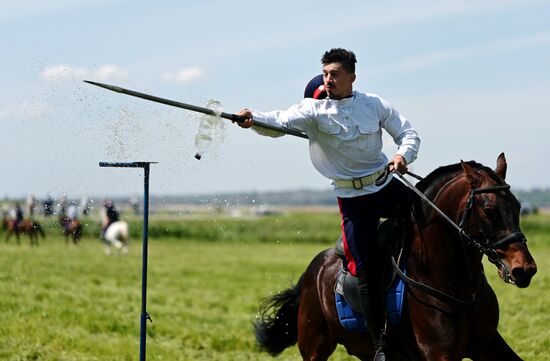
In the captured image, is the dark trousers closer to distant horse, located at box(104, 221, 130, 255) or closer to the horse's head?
the horse's head

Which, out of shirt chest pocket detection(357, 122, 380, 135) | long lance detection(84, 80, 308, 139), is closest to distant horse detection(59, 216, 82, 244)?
long lance detection(84, 80, 308, 139)

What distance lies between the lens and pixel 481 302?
6.39 m

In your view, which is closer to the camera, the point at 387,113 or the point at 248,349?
the point at 387,113

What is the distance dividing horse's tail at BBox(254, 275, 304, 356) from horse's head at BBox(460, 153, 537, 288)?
8.58 ft

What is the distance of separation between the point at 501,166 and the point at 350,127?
1076 mm

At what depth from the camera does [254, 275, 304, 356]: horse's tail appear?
8477 millimetres

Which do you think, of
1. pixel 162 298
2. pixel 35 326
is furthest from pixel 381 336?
pixel 162 298

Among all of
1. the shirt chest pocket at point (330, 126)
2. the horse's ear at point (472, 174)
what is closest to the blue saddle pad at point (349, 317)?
the shirt chest pocket at point (330, 126)

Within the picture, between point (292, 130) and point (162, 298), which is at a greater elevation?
point (292, 130)

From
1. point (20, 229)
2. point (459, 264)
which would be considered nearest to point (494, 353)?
point (459, 264)

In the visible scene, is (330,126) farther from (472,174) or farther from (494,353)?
(494,353)

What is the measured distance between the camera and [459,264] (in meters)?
6.34

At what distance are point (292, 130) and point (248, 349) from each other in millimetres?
5883

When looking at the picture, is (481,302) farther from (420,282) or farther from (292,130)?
(292,130)
